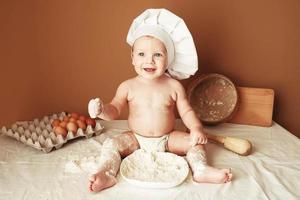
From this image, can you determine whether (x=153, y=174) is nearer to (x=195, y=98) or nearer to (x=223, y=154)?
(x=223, y=154)

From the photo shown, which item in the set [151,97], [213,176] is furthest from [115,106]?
[213,176]

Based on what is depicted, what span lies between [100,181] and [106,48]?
491 mm

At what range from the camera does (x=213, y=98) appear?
1028 mm

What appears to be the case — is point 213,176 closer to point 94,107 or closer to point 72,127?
point 94,107

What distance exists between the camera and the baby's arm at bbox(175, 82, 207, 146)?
777 millimetres

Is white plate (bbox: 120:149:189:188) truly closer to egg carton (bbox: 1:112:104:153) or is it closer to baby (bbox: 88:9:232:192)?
baby (bbox: 88:9:232:192)

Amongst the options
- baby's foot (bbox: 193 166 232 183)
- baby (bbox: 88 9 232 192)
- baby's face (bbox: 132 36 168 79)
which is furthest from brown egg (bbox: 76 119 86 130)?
baby's foot (bbox: 193 166 232 183)

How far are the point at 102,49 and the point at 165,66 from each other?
294 mm

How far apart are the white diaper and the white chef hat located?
196 millimetres

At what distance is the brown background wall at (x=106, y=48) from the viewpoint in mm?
988

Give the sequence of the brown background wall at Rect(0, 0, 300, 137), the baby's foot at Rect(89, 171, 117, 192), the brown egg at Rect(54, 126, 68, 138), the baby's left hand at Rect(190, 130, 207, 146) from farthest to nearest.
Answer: the brown background wall at Rect(0, 0, 300, 137), the brown egg at Rect(54, 126, 68, 138), the baby's left hand at Rect(190, 130, 207, 146), the baby's foot at Rect(89, 171, 117, 192)

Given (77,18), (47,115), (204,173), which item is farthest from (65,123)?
(204,173)

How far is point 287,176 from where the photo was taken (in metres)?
0.74

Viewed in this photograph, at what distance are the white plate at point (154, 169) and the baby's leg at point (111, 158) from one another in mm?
22
